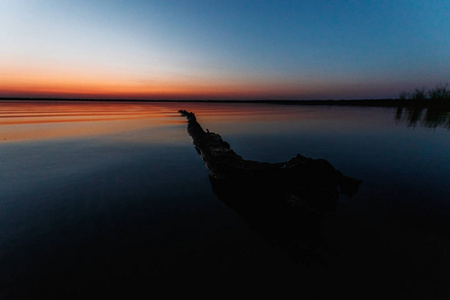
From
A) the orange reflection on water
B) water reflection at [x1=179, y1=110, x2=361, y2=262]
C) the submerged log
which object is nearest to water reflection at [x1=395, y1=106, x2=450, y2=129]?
the submerged log

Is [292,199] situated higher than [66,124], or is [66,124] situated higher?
[292,199]

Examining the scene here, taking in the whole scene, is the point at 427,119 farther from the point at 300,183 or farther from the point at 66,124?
the point at 66,124

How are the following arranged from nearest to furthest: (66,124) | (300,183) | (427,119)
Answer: (300,183) < (66,124) < (427,119)

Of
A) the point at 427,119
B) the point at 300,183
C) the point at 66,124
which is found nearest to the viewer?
the point at 300,183

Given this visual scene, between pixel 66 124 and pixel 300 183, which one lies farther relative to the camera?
pixel 66 124

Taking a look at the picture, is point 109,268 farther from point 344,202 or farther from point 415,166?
point 415,166

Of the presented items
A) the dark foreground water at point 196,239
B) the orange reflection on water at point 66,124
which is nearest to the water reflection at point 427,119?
the dark foreground water at point 196,239

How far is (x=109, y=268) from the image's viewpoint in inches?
128

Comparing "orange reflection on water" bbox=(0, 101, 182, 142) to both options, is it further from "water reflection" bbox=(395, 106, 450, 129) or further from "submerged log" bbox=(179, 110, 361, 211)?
"water reflection" bbox=(395, 106, 450, 129)

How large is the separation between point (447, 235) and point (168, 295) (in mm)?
5672

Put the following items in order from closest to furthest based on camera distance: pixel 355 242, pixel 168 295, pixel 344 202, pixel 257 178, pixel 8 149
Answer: pixel 168 295 < pixel 355 242 < pixel 257 178 < pixel 344 202 < pixel 8 149

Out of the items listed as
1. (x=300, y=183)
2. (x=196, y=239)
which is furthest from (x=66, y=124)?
(x=300, y=183)

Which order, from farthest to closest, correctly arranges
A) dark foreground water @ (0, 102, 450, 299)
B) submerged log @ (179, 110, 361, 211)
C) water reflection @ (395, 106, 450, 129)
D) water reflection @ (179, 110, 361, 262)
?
1. water reflection @ (395, 106, 450, 129)
2. submerged log @ (179, 110, 361, 211)
3. water reflection @ (179, 110, 361, 262)
4. dark foreground water @ (0, 102, 450, 299)

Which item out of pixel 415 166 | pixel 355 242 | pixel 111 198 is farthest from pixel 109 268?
pixel 415 166
